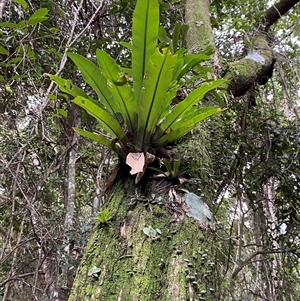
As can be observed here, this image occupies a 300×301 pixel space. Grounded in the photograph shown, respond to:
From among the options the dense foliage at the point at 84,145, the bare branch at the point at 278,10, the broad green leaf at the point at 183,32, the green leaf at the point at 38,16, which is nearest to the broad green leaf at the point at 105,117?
the dense foliage at the point at 84,145

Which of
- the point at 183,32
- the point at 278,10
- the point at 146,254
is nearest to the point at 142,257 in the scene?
the point at 146,254

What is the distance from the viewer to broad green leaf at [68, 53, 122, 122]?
868 millimetres

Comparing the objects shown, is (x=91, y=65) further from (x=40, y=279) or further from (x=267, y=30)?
(x=40, y=279)

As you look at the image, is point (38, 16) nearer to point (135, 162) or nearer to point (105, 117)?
point (105, 117)

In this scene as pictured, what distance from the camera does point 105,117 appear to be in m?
0.88

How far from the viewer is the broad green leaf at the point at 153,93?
2.52ft

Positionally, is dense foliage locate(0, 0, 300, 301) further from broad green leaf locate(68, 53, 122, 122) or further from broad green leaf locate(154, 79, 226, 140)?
broad green leaf locate(68, 53, 122, 122)

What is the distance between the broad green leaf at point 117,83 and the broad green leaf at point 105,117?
0.05 metres

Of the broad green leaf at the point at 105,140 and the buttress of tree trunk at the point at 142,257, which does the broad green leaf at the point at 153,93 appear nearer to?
the broad green leaf at the point at 105,140

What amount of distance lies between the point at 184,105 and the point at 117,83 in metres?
0.20

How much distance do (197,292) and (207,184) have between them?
40cm

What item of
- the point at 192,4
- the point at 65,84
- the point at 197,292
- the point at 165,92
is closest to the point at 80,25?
the point at 192,4

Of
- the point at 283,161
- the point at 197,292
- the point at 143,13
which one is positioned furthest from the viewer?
the point at 283,161

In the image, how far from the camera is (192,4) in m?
1.88
